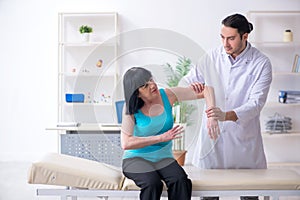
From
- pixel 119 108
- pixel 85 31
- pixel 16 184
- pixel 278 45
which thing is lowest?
pixel 16 184

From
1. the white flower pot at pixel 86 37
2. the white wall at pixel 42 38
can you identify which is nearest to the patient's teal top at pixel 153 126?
the white flower pot at pixel 86 37

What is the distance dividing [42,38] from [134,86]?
315 cm

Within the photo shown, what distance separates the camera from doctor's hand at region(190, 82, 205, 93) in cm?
229

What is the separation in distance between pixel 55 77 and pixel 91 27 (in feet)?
1.90

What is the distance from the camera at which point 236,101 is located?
2.36m

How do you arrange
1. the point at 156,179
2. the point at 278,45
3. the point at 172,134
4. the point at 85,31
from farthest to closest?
1. the point at 278,45
2. the point at 85,31
3. the point at 156,179
4. the point at 172,134

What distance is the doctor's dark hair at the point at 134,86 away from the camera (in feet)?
6.68

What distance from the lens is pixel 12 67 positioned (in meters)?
5.03

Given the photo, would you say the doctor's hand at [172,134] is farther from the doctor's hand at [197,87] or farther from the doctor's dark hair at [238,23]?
the doctor's dark hair at [238,23]

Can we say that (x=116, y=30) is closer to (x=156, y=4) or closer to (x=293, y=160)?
(x=156, y=4)

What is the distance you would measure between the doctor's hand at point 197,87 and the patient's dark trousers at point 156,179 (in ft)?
1.16

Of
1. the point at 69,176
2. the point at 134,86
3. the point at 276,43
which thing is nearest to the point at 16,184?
the point at 69,176

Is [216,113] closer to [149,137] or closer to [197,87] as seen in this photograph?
[197,87]

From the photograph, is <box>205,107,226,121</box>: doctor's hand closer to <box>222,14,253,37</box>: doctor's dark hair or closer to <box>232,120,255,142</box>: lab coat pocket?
<box>232,120,255,142</box>: lab coat pocket
